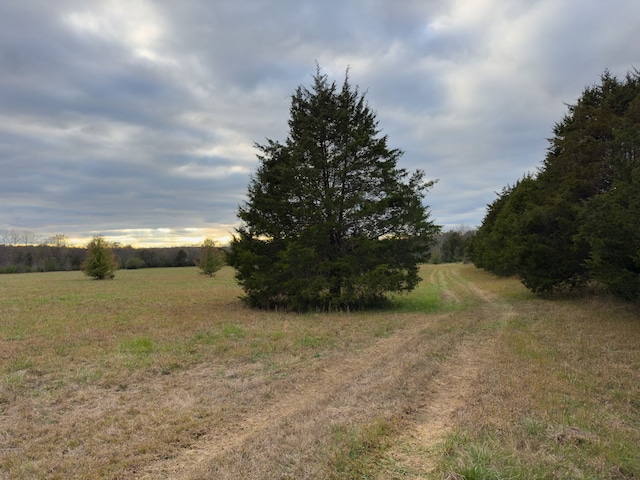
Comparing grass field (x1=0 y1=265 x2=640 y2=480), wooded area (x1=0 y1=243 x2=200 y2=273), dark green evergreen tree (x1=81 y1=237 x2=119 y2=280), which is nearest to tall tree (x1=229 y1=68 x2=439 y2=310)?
grass field (x1=0 y1=265 x2=640 y2=480)

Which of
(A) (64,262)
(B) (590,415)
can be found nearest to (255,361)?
(B) (590,415)

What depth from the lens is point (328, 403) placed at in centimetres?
534

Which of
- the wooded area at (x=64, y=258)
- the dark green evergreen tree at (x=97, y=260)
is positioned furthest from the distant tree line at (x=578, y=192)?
the wooded area at (x=64, y=258)

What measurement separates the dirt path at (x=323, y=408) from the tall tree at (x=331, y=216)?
6746mm

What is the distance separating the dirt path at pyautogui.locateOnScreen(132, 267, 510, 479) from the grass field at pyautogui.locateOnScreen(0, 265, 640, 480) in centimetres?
3

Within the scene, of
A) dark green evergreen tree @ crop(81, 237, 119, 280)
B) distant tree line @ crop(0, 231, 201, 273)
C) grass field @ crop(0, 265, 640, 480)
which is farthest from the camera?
distant tree line @ crop(0, 231, 201, 273)

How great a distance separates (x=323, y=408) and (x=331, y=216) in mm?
11106

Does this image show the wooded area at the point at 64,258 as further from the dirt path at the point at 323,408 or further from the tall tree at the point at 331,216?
the dirt path at the point at 323,408

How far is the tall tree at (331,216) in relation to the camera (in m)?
15.4

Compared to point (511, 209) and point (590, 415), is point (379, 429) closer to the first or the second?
point (590, 415)

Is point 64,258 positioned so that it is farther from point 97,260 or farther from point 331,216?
point 331,216

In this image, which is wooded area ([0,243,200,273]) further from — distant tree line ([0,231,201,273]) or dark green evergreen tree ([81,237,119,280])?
dark green evergreen tree ([81,237,119,280])

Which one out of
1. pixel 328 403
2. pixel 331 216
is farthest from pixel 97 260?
pixel 328 403

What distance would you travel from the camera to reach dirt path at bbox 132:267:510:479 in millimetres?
3732
